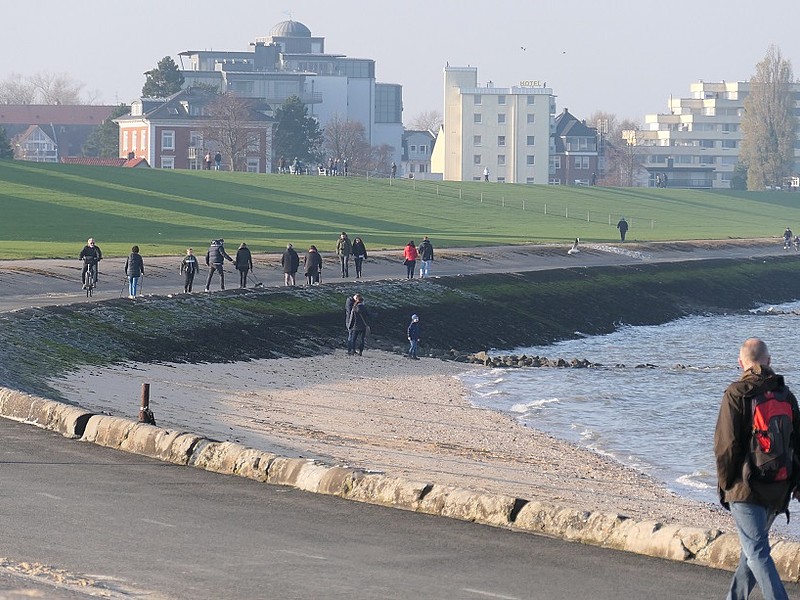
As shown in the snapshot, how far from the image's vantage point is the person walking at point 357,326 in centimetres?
3704

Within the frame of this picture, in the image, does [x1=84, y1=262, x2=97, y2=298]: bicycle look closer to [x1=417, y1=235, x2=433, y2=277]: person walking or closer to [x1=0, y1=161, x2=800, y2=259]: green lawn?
[x1=0, y1=161, x2=800, y2=259]: green lawn

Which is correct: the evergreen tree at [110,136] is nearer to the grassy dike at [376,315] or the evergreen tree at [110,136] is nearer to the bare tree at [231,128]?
the bare tree at [231,128]

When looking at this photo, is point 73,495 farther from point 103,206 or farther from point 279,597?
point 103,206

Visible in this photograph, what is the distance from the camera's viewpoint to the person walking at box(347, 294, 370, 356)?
3704 centimetres

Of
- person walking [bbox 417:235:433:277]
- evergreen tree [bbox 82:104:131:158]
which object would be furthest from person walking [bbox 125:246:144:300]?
evergreen tree [bbox 82:104:131:158]

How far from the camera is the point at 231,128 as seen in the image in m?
126

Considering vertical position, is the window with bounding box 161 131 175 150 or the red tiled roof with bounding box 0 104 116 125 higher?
the red tiled roof with bounding box 0 104 116 125

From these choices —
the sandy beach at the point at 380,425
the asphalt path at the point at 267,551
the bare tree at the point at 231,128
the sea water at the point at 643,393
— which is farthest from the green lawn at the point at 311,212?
the asphalt path at the point at 267,551

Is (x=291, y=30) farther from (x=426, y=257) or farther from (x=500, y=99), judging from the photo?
(x=426, y=257)

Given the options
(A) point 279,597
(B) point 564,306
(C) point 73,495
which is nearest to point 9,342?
(C) point 73,495

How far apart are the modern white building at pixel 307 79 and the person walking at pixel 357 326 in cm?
11558

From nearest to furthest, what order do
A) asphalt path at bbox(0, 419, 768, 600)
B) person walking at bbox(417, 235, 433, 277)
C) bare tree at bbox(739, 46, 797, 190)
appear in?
1. asphalt path at bbox(0, 419, 768, 600)
2. person walking at bbox(417, 235, 433, 277)
3. bare tree at bbox(739, 46, 797, 190)

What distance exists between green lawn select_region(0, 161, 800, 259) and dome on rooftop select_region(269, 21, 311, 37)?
2605 inches

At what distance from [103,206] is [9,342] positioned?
5462 centimetres
